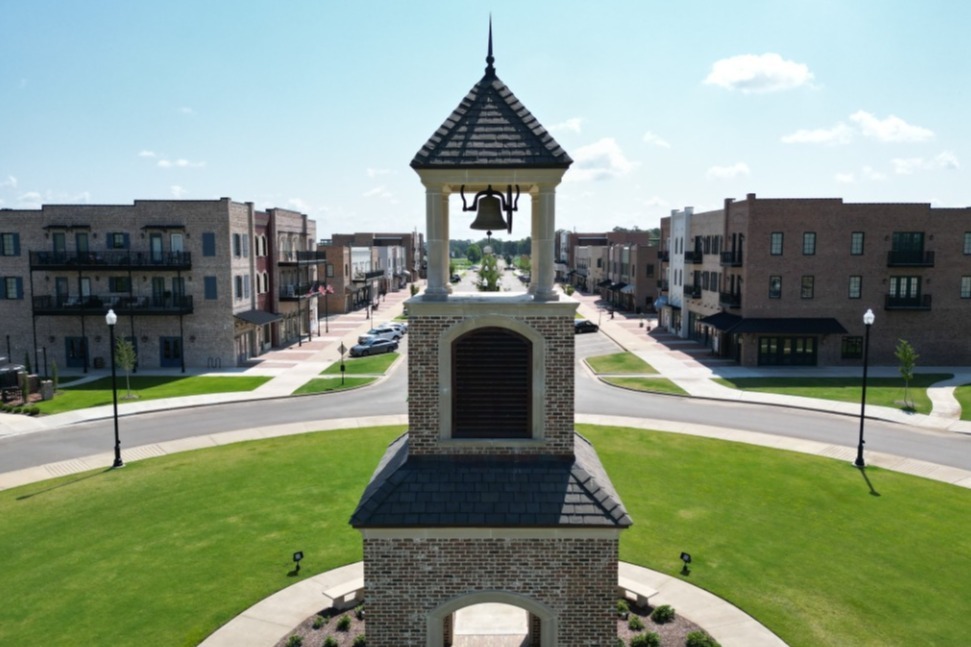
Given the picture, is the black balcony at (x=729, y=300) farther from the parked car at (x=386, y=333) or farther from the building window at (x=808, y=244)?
the parked car at (x=386, y=333)

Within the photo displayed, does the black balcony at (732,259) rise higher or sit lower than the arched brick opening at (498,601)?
higher

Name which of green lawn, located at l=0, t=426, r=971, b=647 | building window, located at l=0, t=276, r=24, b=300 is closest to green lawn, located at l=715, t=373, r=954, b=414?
green lawn, located at l=0, t=426, r=971, b=647

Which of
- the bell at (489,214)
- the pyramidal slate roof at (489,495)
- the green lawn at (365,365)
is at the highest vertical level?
the bell at (489,214)

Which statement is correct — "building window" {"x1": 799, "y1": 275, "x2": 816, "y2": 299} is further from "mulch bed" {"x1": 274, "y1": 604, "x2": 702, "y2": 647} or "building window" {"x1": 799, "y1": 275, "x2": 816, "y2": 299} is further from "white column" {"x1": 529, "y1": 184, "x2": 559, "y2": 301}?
"white column" {"x1": 529, "y1": 184, "x2": 559, "y2": 301}

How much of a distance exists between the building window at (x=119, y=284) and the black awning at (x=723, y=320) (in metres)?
40.2

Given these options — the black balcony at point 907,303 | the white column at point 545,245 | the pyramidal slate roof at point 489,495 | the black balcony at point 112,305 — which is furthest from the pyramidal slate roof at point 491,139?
the black balcony at point 907,303

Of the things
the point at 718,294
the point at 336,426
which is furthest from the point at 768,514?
the point at 718,294

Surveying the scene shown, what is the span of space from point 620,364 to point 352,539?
29.9 meters

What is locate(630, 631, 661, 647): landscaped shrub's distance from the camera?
39.7ft

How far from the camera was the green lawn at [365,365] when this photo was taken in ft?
137

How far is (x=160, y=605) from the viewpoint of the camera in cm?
1374

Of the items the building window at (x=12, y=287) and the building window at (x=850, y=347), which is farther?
the building window at (x=850, y=347)

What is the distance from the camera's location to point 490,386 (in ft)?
33.9

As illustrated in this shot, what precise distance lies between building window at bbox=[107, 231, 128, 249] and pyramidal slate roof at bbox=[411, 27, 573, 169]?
39.1 metres
